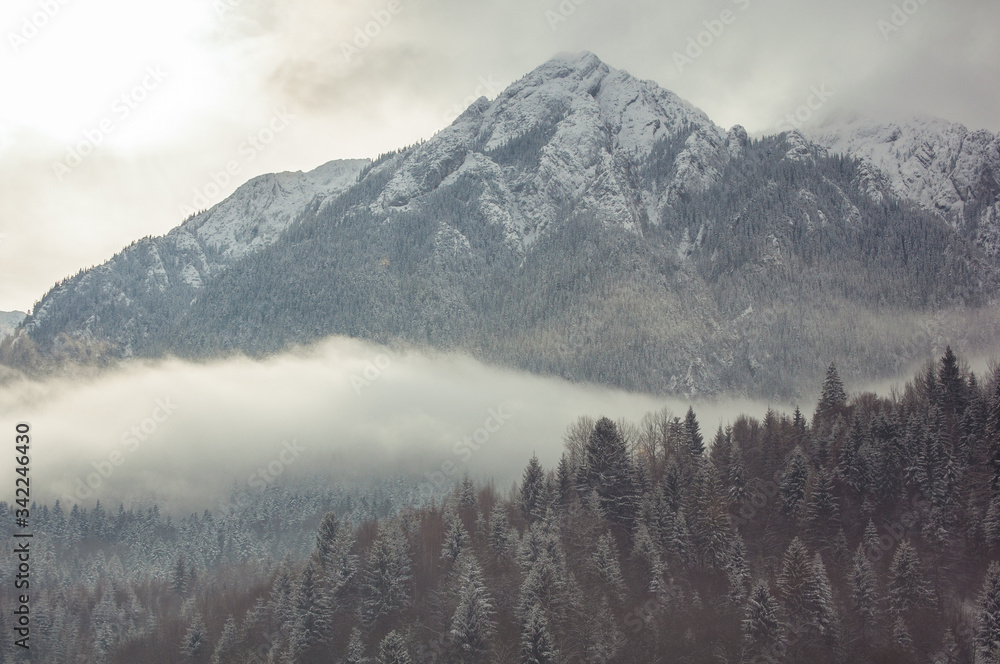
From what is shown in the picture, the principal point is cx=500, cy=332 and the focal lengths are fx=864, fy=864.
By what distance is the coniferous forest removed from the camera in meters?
91.0

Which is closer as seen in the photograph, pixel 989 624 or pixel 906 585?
pixel 989 624

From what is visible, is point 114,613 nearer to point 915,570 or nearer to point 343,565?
point 343,565

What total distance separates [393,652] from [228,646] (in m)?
33.1

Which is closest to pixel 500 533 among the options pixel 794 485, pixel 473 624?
pixel 473 624

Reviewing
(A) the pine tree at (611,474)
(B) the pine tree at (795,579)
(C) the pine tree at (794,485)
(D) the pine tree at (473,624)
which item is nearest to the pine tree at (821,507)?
(C) the pine tree at (794,485)

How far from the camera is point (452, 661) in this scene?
9919 cm

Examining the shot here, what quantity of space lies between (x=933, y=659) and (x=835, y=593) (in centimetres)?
1279

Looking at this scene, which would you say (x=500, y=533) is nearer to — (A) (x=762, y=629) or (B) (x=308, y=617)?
(B) (x=308, y=617)

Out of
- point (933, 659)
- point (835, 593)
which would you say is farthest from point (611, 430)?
point (933, 659)

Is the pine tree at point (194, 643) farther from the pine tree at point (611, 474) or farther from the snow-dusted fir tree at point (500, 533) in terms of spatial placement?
the pine tree at point (611, 474)

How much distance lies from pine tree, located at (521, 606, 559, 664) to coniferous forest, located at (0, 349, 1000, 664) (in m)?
0.22

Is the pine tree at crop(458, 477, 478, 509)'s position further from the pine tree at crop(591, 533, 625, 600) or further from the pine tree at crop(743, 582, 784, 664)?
the pine tree at crop(743, 582, 784, 664)

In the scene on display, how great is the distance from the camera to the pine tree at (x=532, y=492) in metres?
121

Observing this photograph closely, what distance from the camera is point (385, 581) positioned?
113000mm
